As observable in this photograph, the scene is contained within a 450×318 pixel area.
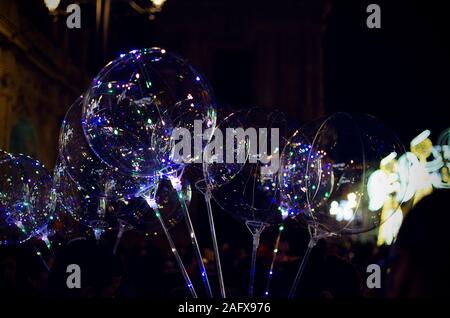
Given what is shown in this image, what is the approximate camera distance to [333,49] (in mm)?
17531

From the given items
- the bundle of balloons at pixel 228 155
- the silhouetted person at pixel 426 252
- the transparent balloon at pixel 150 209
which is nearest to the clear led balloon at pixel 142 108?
the bundle of balloons at pixel 228 155

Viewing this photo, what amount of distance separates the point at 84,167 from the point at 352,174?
173cm

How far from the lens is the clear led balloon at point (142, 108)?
3.16 meters

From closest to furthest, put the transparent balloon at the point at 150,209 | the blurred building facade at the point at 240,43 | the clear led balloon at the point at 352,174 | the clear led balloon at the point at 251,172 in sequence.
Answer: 1. the clear led balloon at the point at 352,174
2. the clear led balloon at the point at 251,172
3. the transparent balloon at the point at 150,209
4. the blurred building facade at the point at 240,43

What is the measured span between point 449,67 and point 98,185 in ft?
43.0

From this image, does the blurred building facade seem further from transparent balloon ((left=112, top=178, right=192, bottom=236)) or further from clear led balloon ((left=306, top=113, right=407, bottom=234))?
clear led balloon ((left=306, top=113, right=407, bottom=234))

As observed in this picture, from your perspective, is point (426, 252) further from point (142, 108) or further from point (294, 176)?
point (142, 108)

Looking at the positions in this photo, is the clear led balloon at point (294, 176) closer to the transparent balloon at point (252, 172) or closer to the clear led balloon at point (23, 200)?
the transparent balloon at point (252, 172)

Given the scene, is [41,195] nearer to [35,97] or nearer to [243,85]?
[35,97]

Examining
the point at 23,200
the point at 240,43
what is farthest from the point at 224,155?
the point at 240,43

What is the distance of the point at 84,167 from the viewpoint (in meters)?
3.62

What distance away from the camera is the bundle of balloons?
310 centimetres

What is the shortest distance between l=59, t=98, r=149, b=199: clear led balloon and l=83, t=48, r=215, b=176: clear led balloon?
13.2 inches
